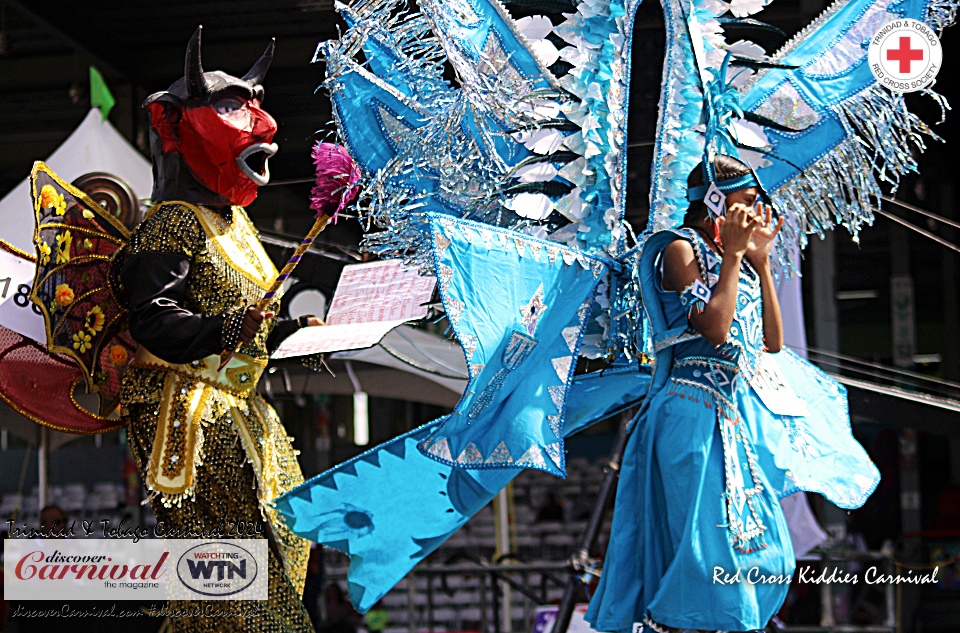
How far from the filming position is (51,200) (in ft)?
11.5

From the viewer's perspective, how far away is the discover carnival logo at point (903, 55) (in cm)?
338

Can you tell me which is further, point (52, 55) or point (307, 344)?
point (52, 55)

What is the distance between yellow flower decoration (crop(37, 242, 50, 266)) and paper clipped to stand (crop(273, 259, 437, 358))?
81 centimetres

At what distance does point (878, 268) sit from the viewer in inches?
596

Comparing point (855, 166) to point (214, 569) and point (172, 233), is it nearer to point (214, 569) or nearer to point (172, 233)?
point (172, 233)

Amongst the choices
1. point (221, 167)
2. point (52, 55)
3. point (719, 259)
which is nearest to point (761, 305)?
point (719, 259)

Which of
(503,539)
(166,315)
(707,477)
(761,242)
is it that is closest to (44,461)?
(503,539)

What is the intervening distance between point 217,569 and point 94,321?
874 mm

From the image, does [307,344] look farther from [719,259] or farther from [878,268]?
[878,268]

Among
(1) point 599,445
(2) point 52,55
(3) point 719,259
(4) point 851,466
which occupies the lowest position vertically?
(1) point 599,445

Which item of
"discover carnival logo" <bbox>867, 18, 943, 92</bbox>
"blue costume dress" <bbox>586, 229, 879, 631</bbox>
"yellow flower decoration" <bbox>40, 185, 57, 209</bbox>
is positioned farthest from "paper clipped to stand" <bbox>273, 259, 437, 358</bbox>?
"discover carnival logo" <bbox>867, 18, 943, 92</bbox>

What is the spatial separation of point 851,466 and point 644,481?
24.5 inches

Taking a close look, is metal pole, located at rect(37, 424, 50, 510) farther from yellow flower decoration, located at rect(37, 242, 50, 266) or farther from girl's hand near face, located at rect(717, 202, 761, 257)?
girl's hand near face, located at rect(717, 202, 761, 257)

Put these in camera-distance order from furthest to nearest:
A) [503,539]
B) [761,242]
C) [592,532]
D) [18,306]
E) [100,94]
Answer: [503,539]
[100,94]
[592,532]
[18,306]
[761,242]
